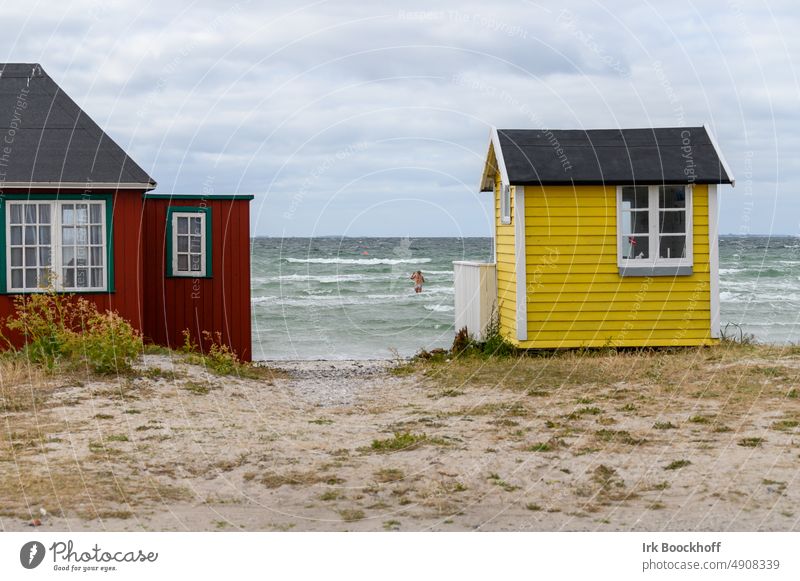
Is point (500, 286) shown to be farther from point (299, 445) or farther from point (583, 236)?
point (299, 445)

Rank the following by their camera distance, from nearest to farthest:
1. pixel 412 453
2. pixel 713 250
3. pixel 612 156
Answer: pixel 412 453 → pixel 713 250 → pixel 612 156

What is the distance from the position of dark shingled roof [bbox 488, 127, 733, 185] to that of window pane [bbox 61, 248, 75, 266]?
7308 mm

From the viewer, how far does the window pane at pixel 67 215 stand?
52.4ft

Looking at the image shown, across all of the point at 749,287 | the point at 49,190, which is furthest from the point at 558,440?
the point at 749,287

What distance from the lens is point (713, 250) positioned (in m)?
17.3

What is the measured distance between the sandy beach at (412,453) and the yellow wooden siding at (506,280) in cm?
270

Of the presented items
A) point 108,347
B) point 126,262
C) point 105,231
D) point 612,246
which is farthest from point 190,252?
point 612,246

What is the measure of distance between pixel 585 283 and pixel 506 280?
4.89ft

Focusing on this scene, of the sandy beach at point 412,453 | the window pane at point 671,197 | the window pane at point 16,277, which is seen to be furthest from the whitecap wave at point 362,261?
the sandy beach at point 412,453

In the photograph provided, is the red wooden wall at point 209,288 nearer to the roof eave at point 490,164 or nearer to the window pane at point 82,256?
the window pane at point 82,256

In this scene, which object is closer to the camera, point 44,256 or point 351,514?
point 351,514

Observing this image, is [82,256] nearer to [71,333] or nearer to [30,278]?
[30,278]

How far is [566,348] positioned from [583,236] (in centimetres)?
194

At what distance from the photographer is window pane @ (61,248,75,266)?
1605 centimetres
